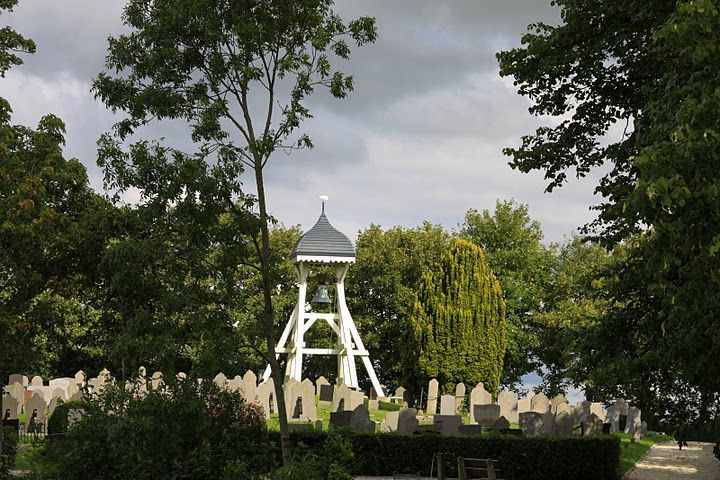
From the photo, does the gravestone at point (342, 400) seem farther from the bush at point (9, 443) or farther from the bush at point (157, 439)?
the bush at point (157, 439)

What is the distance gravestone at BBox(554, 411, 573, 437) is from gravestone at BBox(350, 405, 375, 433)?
184 inches

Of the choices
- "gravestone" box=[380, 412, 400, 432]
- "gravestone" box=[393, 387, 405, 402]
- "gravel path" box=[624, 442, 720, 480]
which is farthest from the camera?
"gravestone" box=[393, 387, 405, 402]

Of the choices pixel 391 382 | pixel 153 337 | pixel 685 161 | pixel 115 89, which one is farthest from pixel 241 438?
pixel 391 382

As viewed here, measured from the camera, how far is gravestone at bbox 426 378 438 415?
36.1 metres

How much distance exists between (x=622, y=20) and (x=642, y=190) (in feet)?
26.9

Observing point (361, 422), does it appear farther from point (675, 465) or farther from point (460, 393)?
point (460, 393)

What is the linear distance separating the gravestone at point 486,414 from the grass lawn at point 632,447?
3.47 meters

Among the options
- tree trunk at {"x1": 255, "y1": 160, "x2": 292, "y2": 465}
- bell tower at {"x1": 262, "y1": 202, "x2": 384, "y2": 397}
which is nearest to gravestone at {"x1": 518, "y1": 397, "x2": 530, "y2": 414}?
bell tower at {"x1": 262, "y1": 202, "x2": 384, "y2": 397}

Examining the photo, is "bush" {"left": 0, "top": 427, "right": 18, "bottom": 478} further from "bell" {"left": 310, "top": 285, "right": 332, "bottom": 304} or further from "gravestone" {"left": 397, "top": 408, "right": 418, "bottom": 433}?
"bell" {"left": 310, "top": 285, "right": 332, "bottom": 304}

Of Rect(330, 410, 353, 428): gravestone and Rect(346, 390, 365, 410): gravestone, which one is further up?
Rect(346, 390, 365, 410): gravestone

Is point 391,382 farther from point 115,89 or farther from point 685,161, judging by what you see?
point 685,161

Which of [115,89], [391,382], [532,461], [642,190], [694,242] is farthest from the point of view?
[391,382]

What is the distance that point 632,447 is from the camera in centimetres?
2903

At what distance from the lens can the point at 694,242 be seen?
9469 millimetres
